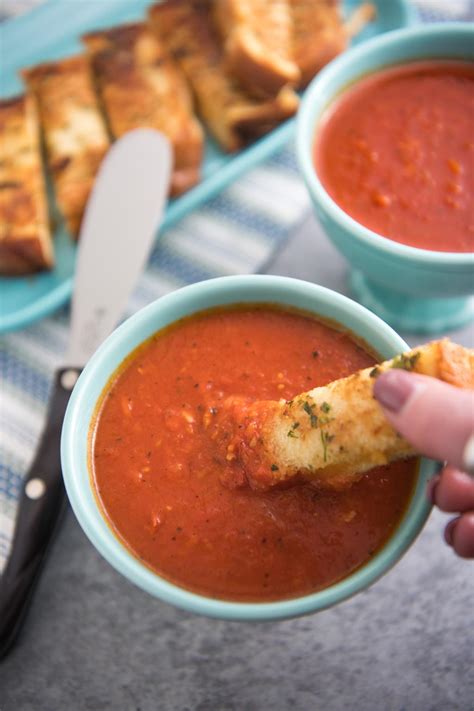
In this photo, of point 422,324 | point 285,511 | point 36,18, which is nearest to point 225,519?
point 285,511

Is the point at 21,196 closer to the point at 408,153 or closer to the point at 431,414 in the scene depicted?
the point at 408,153

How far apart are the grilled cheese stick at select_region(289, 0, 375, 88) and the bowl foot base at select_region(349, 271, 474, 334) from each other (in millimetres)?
954

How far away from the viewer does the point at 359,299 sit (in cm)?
262

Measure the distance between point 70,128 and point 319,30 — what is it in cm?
104

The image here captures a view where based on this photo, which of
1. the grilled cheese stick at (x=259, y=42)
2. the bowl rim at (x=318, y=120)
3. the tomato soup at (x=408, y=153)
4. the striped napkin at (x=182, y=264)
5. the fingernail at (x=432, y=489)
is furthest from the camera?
the grilled cheese stick at (x=259, y=42)

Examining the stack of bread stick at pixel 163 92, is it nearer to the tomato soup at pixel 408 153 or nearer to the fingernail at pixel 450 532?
the tomato soup at pixel 408 153

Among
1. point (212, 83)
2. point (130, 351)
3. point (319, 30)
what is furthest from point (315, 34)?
point (130, 351)

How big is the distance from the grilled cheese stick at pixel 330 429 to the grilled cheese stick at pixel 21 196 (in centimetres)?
117

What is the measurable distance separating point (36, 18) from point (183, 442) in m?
2.19

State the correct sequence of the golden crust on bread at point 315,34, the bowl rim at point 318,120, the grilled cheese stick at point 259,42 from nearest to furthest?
the bowl rim at point 318,120, the grilled cheese stick at point 259,42, the golden crust on bread at point 315,34

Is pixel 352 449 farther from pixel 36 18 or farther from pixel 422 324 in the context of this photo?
pixel 36 18

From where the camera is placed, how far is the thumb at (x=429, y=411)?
4.26 ft

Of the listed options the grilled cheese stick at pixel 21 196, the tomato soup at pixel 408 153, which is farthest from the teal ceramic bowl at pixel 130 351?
the grilled cheese stick at pixel 21 196

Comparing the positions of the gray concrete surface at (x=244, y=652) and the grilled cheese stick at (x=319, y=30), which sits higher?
the grilled cheese stick at (x=319, y=30)
